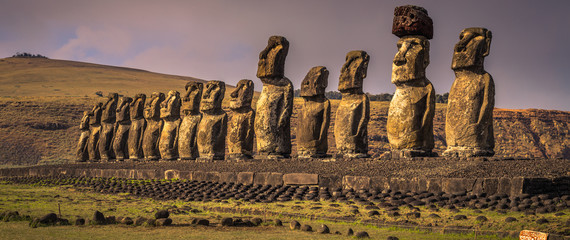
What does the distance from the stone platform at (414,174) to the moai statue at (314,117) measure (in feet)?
2.77

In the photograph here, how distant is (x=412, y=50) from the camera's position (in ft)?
48.1

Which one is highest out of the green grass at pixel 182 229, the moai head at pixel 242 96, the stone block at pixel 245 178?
the moai head at pixel 242 96

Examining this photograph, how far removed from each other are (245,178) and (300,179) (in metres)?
1.94

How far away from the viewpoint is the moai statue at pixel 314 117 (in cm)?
1703

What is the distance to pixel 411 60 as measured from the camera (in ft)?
47.7

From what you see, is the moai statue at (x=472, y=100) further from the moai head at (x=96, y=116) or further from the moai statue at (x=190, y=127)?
the moai head at (x=96, y=116)

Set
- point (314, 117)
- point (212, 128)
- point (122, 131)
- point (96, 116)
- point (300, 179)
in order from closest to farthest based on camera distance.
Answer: point (300, 179), point (314, 117), point (212, 128), point (122, 131), point (96, 116)

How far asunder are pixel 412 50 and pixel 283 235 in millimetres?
A: 7820

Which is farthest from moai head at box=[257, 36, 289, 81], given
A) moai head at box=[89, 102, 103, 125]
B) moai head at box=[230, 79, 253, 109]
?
moai head at box=[89, 102, 103, 125]

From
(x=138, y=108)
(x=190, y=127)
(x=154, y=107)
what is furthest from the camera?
(x=138, y=108)

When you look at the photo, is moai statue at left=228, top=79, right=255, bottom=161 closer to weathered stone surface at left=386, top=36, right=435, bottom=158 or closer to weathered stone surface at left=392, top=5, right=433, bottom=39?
weathered stone surface at left=386, top=36, right=435, bottom=158

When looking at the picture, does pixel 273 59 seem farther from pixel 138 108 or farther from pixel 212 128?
pixel 138 108

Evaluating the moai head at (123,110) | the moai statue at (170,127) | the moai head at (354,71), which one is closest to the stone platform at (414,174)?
the moai head at (354,71)

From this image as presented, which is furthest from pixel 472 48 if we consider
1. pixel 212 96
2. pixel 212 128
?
pixel 212 96
